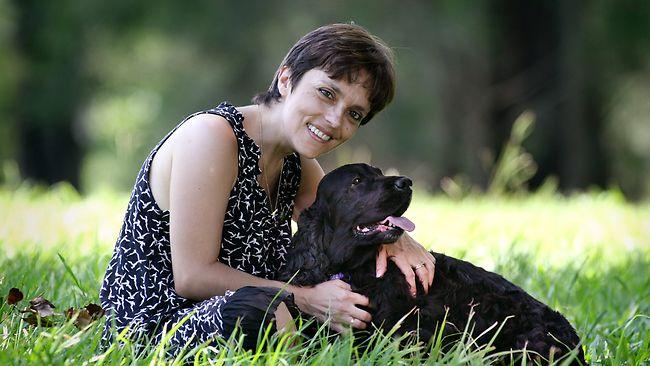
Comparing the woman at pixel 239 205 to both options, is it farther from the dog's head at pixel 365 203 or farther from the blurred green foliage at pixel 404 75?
the blurred green foliage at pixel 404 75

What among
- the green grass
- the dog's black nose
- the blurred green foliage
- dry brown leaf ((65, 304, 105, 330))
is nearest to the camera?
the green grass

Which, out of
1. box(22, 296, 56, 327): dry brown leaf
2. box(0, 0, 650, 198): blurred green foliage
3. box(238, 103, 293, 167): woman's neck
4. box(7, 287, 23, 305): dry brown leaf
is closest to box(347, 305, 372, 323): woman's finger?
box(238, 103, 293, 167): woman's neck

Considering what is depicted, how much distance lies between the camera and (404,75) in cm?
1628

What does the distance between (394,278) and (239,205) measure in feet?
2.25

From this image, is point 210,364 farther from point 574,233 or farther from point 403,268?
point 574,233

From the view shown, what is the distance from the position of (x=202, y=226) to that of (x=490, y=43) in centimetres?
1027

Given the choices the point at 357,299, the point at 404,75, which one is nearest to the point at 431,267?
the point at 357,299

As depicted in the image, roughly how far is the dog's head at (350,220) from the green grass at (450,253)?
1.10ft

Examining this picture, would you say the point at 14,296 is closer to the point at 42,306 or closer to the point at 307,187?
the point at 42,306

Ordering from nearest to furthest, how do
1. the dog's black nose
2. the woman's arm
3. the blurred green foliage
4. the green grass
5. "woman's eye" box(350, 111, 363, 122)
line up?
the green grass < the dog's black nose < "woman's eye" box(350, 111, 363, 122) < the woman's arm < the blurred green foliage

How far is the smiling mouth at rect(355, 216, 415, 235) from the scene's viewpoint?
11.0ft

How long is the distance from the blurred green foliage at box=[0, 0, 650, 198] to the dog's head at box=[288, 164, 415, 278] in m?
4.38

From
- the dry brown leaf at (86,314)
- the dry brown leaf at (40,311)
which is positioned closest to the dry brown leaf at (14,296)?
the dry brown leaf at (40,311)

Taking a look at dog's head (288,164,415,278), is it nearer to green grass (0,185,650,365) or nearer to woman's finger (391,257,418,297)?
woman's finger (391,257,418,297)
